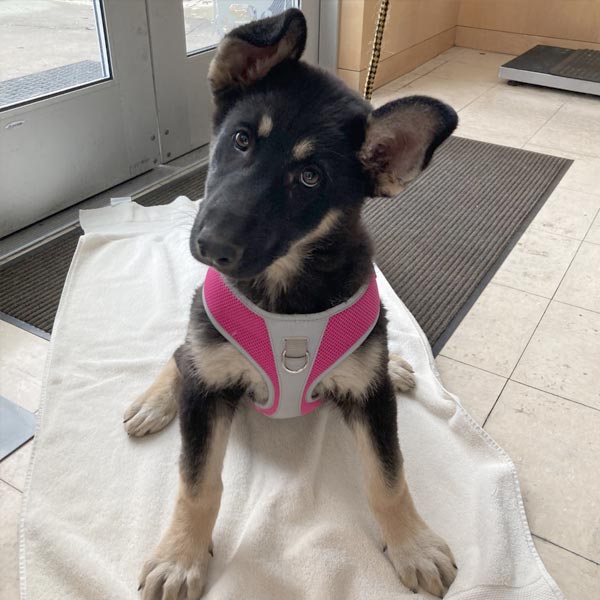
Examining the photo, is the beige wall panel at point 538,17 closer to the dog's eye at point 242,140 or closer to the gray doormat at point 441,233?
the gray doormat at point 441,233

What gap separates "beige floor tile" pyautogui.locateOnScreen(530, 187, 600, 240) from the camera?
3.26 m

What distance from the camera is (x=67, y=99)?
304 centimetres

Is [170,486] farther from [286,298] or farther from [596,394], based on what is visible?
[596,394]

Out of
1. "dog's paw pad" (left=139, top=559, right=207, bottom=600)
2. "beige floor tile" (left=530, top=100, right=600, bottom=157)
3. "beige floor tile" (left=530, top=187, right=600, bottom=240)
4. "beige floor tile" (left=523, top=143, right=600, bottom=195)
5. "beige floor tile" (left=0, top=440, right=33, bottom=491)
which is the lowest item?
"beige floor tile" (left=530, top=100, right=600, bottom=157)

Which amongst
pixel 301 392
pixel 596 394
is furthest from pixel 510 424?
pixel 301 392

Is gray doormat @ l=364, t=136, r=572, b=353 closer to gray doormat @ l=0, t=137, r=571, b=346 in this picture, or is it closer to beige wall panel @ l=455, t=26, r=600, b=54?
gray doormat @ l=0, t=137, r=571, b=346

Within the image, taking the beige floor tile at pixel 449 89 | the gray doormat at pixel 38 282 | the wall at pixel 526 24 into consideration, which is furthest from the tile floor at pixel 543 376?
the wall at pixel 526 24

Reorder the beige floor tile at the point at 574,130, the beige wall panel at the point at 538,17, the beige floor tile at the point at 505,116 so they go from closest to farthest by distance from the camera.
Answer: the beige floor tile at the point at 574,130
the beige floor tile at the point at 505,116
the beige wall panel at the point at 538,17

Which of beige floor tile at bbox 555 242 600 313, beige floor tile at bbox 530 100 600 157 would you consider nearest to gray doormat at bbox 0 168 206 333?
beige floor tile at bbox 555 242 600 313

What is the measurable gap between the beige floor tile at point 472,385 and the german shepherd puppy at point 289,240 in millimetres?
621

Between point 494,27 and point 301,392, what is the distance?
243 inches

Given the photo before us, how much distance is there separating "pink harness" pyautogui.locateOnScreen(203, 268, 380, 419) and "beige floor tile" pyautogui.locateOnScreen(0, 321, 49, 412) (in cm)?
90

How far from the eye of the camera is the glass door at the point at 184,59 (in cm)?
346

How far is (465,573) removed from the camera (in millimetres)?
1566
